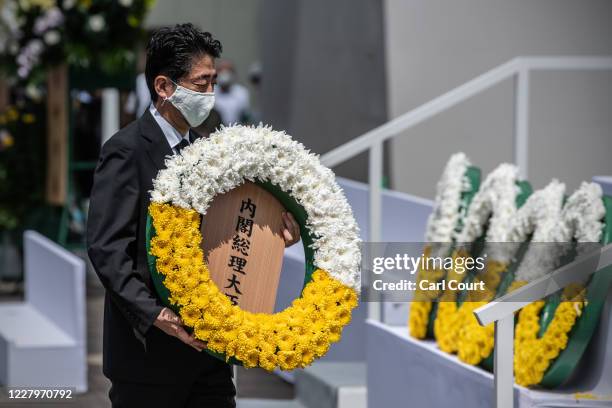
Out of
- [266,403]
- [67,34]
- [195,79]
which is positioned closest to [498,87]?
[266,403]

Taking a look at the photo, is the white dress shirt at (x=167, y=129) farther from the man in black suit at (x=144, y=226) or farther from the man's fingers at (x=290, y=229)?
the man's fingers at (x=290, y=229)

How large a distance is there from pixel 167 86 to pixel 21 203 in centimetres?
734

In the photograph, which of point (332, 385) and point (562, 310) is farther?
point (332, 385)

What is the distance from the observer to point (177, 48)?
336 cm

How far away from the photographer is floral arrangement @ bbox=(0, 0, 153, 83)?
10.6m

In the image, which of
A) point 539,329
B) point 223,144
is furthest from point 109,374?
point 539,329

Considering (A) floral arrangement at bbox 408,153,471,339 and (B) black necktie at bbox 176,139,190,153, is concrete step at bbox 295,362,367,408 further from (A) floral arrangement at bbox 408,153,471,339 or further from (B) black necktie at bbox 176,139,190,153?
(B) black necktie at bbox 176,139,190,153

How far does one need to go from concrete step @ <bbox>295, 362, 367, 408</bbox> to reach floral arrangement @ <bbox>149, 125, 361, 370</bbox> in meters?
2.48

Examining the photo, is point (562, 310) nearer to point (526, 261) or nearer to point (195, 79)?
point (526, 261)

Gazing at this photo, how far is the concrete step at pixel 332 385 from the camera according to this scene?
231 inches

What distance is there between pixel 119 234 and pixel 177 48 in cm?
53

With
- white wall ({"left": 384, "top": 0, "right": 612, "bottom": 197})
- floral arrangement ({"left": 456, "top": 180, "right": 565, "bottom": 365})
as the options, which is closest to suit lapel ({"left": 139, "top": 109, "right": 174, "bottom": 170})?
floral arrangement ({"left": 456, "top": 180, "right": 565, "bottom": 365})

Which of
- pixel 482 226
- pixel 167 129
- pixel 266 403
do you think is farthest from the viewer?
pixel 266 403

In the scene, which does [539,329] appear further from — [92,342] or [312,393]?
[92,342]
